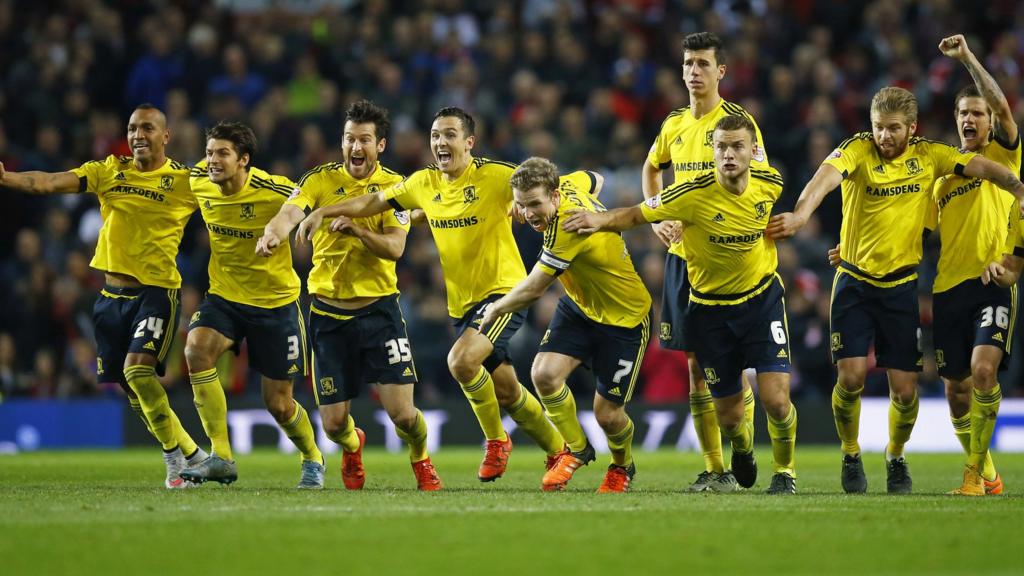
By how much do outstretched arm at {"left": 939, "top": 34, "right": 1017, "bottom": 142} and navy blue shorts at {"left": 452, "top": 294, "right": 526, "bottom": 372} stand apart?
3.48 m

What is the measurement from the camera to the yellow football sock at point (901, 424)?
9.78m

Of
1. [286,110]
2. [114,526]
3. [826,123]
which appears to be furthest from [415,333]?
[114,526]

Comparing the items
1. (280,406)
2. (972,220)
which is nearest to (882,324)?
(972,220)

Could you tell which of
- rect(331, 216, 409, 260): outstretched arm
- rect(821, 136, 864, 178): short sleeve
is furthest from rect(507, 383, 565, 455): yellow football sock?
rect(821, 136, 864, 178): short sleeve

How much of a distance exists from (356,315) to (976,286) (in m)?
4.43

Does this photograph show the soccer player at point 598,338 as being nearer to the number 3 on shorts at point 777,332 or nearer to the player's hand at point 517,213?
the player's hand at point 517,213

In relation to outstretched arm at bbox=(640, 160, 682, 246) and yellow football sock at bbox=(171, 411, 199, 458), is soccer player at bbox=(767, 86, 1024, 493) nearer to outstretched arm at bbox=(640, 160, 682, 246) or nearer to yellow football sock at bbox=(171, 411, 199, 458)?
outstretched arm at bbox=(640, 160, 682, 246)

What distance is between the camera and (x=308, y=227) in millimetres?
9734

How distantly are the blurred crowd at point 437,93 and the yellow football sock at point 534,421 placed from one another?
623cm

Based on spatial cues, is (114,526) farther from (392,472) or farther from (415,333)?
(415,333)

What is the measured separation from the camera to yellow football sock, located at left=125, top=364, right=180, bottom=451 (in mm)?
10227

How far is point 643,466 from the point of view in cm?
1315

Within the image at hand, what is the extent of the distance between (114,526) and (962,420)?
235 inches

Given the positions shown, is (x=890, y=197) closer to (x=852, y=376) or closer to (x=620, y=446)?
(x=852, y=376)
